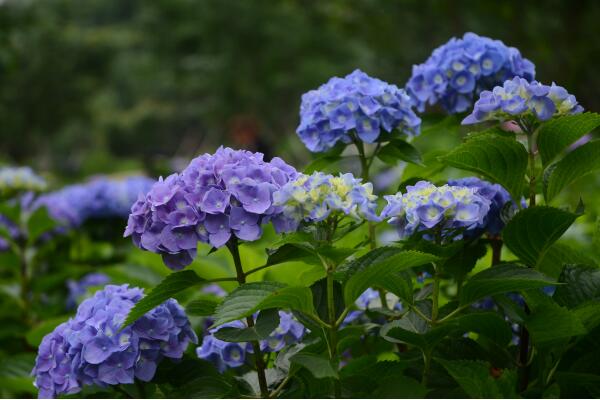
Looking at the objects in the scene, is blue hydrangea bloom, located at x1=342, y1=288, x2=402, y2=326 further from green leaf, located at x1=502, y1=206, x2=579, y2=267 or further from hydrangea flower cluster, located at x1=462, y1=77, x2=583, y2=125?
hydrangea flower cluster, located at x1=462, y1=77, x2=583, y2=125

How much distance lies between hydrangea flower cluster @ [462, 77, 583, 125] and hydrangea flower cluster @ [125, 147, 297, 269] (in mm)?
376

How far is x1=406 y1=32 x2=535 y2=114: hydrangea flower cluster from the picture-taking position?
177 cm

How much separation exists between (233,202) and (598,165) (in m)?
0.60

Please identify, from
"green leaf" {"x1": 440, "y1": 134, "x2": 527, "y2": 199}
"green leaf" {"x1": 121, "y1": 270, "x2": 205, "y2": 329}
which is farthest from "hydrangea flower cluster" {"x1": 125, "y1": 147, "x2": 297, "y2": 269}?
"green leaf" {"x1": 440, "y1": 134, "x2": 527, "y2": 199}

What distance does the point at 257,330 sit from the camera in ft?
4.15

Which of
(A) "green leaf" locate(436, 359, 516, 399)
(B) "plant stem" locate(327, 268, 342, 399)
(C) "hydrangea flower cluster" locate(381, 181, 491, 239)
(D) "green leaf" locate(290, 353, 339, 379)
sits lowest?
(A) "green leaf" locate(436, 359, 516, 399)

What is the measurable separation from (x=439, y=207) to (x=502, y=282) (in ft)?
0.47

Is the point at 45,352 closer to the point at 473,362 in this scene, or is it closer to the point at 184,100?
the point at 473,362

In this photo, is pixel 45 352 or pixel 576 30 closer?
pixel 45 352

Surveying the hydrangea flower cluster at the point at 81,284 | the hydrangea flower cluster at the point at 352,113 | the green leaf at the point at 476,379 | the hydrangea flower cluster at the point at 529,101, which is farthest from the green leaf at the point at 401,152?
the hydrangea flower cluster at the point at 81,284

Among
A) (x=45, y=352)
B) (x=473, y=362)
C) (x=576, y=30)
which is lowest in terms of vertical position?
(x=473, y=362)

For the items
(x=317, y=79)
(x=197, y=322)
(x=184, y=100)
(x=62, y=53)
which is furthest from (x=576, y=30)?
(x=184, y=100)

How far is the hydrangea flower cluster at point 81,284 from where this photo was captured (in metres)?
3.25

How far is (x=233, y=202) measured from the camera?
1.28 m
